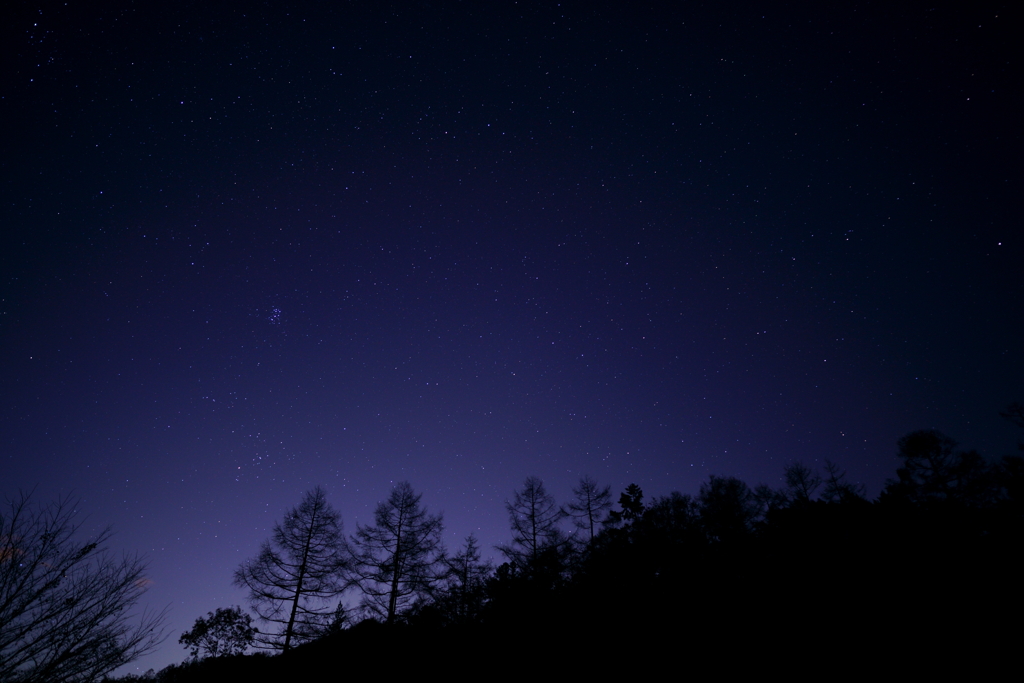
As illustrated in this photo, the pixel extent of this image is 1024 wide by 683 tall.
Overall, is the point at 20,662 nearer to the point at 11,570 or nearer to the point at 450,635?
the point at 11,570

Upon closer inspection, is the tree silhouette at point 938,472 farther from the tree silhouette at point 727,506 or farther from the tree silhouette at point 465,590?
the tree silhouette at point 465,590

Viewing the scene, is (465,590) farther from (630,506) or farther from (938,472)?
(938,472)

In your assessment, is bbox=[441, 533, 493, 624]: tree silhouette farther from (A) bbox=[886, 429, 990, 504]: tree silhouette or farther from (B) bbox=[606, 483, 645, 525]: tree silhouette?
(A) bbox=[886, 429, 990, 504]: tree silhouette

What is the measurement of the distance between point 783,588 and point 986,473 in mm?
28886

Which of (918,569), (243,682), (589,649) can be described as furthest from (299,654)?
(918,569)

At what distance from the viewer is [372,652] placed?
13.5 m

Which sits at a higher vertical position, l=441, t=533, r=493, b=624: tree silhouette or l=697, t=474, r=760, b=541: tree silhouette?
l=697, t=474, r=760, b=541: tree silhouette

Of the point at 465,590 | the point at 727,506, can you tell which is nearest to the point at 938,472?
the point at 727,506

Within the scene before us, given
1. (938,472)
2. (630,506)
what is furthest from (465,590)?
(938,472)

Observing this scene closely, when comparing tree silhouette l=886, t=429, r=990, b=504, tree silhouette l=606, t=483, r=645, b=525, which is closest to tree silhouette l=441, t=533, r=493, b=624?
tree silhouette l=606, t=483, r=645, b=525

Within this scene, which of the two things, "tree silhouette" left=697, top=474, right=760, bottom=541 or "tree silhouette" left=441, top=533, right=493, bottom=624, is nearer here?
"tree silhouette" left=441, top=533, right=493, bottom=624

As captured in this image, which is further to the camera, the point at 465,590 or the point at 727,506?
the point at 727,506

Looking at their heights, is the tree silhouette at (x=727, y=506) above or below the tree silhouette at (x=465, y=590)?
above

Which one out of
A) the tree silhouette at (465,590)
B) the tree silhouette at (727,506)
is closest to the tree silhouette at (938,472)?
the tree silhouette at (727,506)
